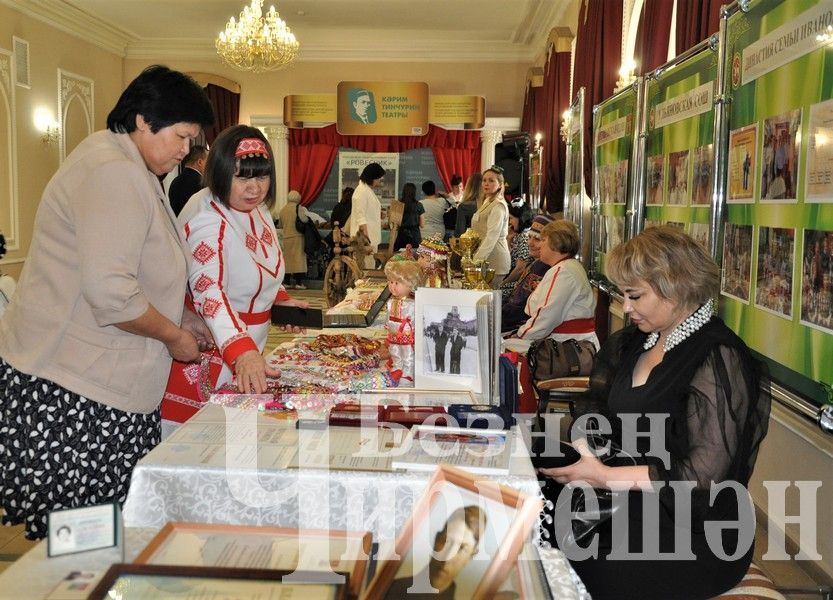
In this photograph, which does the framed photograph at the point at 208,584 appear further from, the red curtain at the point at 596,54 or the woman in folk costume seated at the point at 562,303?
the red curtain at the point at 596,54

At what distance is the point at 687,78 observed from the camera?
12.0 ft

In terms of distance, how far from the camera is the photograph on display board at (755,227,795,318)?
96.8 inches

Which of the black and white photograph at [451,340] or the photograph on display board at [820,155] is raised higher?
the photograph on display board at [820,155]

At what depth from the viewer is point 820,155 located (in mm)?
2238

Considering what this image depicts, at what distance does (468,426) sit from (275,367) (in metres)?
0.87

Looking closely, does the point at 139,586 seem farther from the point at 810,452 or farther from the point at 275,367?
the point at 810,452

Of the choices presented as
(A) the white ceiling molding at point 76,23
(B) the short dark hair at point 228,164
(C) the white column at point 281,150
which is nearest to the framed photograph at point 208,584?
(B) the short dark hair at point 228,164

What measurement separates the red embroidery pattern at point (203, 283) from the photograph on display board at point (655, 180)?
109 inches

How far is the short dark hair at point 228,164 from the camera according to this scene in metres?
2.26

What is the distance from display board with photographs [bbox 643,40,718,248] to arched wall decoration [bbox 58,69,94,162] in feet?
27.1

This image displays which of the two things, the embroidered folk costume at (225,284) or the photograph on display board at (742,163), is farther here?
the photograph on display board at (742,163)

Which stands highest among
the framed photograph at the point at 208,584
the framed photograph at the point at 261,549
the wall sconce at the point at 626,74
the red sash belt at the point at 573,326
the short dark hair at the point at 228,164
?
the wall sconce at the point at 626,74

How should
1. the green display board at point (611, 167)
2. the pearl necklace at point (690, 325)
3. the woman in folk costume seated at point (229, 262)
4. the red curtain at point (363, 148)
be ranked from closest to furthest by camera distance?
the pearl necklace at point (690, 325), the woman in folk costume seated at point (229, 262), the green display board at point (611, 167), the red curtain at point (363, 148)

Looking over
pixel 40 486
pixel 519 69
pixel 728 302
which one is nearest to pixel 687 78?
pixel 728 302
